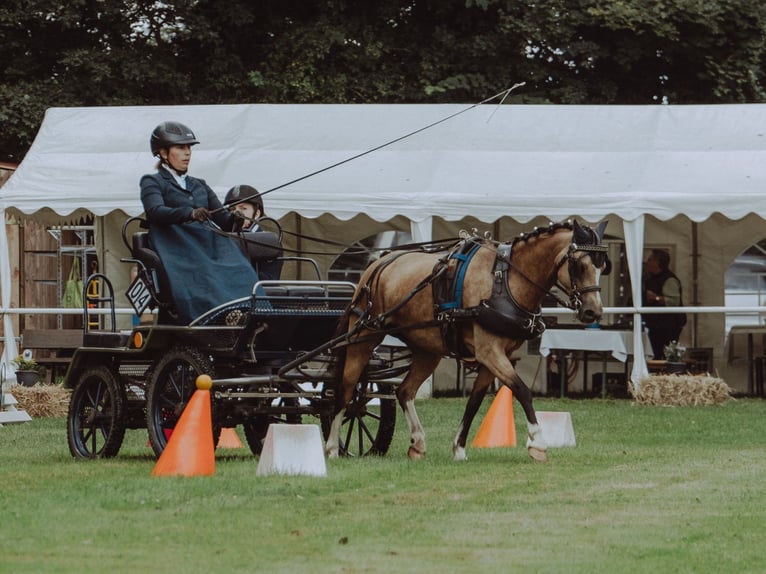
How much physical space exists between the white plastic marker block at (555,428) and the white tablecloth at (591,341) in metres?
7.30

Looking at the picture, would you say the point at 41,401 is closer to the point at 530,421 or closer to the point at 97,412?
the point at 97,412

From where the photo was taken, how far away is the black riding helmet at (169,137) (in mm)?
10969

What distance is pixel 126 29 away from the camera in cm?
2873

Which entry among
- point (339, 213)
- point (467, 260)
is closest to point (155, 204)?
point (467, 260)

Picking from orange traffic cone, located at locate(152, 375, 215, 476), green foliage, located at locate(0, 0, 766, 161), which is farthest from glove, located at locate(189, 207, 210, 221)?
green foliage, located at locate(0, 0, 766, 161)

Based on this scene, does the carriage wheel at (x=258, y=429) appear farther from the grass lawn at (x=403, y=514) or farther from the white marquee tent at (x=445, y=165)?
the white marquee tent at (x=445, y=165)

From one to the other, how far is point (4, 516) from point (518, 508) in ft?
8.46

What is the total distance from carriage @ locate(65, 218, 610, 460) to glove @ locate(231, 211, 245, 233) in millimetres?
345

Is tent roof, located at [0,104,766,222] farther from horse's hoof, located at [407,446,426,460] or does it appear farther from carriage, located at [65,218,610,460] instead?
horse's hoof, located at [407,446,426,460]

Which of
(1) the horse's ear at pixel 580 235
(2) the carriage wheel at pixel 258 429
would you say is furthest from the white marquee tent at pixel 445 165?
(1) the horse's ear at pixel 580 235

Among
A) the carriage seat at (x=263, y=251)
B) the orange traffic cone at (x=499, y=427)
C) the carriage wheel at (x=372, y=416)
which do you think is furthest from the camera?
the orange traffic cone at (x=499, y=427)

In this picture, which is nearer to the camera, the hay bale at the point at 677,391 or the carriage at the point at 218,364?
the carriage at the point at 218,364

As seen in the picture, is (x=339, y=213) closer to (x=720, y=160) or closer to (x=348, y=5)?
(x=720, y=160)

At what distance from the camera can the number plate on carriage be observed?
35.4 feet
